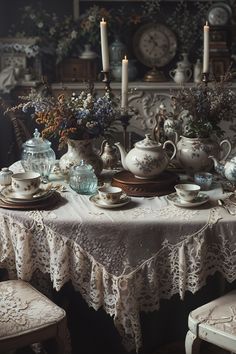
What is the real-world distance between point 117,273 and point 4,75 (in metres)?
2.59

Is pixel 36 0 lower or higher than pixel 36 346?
higher

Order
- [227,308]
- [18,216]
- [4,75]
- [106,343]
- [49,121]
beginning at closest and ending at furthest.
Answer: [227,308]
[18,216]
[49,121]
[106,343]
[4,75]

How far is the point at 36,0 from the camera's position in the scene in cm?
438

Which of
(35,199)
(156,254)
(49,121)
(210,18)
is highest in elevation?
(210,18)

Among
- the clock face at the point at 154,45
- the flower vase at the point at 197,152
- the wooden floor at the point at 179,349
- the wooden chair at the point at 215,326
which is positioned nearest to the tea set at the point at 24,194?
the flower vase at the point at 197,152

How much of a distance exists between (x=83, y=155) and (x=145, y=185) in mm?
310

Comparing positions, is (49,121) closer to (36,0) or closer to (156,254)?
(156,254)

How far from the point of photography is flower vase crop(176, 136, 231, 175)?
2.30 meters

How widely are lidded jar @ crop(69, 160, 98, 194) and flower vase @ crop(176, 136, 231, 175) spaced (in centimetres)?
39

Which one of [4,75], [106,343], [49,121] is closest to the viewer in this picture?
[49,121]

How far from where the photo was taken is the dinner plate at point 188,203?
6.65 feet

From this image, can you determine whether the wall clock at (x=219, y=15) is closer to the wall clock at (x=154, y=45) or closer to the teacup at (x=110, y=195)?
the wall clock at (x=154, y=45)

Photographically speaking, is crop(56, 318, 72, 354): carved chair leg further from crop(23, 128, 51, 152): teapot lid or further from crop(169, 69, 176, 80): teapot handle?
crop(169, 69, 176, 80): teapot handle

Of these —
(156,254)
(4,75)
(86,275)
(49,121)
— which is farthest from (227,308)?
(4,75)
